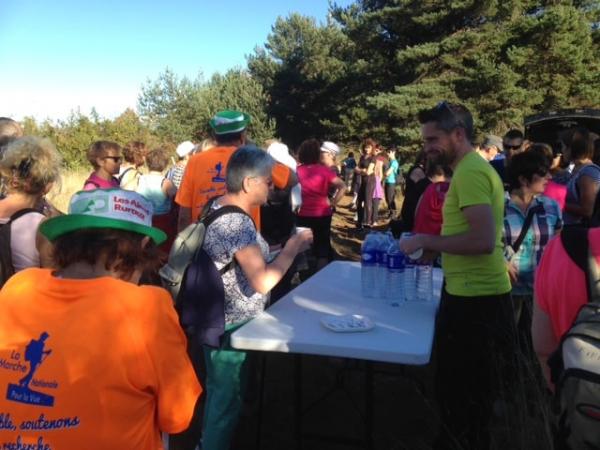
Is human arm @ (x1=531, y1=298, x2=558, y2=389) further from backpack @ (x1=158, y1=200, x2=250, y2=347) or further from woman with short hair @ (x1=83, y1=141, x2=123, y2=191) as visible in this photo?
woman with short hair @ (x1=83, y1=141, x2=123, y2=191)

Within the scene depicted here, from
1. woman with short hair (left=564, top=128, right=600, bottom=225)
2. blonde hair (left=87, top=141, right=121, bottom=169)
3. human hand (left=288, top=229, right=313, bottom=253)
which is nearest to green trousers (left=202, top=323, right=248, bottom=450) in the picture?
human hand (left=288, top=229, right=313, bottom=253)

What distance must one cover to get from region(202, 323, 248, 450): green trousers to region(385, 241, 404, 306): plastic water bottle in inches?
33.2

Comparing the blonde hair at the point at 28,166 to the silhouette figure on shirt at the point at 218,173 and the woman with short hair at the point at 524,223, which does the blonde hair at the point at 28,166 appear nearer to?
the silhouette figure on shirt at the point at 218,173

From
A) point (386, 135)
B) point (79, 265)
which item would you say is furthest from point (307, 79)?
point (79, 265)

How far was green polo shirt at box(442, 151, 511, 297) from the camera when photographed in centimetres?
231

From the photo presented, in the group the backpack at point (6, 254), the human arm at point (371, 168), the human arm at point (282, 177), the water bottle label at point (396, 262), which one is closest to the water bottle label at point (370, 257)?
the water bottle label at point (396, 262)

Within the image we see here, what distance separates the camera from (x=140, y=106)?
33.5 metres

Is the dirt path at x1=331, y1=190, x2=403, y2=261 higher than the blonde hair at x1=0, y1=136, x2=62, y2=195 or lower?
lower

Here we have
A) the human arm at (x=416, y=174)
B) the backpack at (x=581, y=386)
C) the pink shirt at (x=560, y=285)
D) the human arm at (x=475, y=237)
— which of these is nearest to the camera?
the backpack at (x=581, y=386)

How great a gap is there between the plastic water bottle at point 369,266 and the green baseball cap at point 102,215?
5.21 feet

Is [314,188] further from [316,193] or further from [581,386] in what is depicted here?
[581,386]

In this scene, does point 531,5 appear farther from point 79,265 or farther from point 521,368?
point 79,265

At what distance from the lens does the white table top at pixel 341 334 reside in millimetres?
2176

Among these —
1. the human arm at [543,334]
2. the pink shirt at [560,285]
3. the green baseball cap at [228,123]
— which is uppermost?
the green baseball cap at [228,123]
